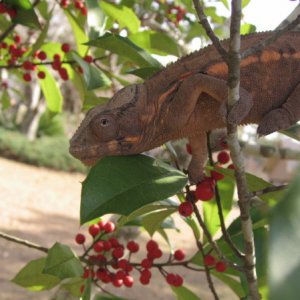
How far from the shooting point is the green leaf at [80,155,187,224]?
29.0 inches

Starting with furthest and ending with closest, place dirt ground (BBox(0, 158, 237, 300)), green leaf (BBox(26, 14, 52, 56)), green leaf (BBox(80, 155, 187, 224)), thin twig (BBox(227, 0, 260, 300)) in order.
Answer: dirt ground (BBox(0, 158, 237, 300))
green leaf (BBox(26, 14, 52, 56))
green leaf (BBox(80, 155, 187, 224))
thin twig (BBox(227, 0, 260, 300))

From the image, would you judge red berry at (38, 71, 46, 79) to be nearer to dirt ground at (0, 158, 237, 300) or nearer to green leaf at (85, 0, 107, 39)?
green leaf at (85, 0, 107, 39)

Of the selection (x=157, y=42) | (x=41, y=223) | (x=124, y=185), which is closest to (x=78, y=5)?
(x=157, y=42)

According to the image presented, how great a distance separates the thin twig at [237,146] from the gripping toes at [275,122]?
12 centimetres

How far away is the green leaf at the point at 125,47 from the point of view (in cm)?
111

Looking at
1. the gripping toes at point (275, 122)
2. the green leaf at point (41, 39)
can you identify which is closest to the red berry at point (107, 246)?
the gripping toes at point (275, 122)

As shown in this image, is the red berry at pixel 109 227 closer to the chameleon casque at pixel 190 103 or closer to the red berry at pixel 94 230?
the red berry at pixel 94 230

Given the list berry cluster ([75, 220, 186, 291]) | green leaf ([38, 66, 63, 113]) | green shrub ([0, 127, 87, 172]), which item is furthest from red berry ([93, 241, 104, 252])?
green shrub ([0, 127, 87, 172])

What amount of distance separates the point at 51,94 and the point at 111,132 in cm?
136

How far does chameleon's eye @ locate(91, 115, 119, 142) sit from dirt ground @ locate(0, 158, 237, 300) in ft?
9.50

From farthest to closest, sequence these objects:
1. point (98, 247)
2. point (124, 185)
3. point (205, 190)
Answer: point (98, 247)
point (205, 190)
point (124, 185)

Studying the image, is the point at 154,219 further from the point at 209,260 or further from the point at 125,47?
the point at 125,47

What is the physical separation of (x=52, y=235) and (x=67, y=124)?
7145 mm

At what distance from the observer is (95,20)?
5.23 ft
